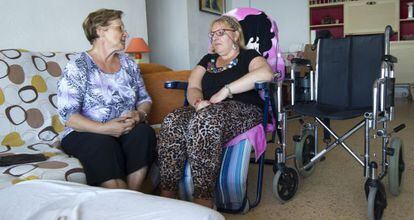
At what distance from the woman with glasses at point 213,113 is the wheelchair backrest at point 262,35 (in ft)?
0.82

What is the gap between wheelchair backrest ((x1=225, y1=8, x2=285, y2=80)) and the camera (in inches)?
95.9

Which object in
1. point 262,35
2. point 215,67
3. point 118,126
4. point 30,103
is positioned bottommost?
point 118,126

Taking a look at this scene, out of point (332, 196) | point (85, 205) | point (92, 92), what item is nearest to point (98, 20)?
point (92, 92)

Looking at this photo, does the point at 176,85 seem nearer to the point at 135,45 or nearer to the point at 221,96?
the point at 221,96

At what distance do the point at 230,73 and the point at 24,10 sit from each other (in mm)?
1728

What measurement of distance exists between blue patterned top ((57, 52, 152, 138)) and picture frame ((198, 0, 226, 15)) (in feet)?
11.9

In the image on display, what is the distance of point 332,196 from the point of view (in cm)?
208

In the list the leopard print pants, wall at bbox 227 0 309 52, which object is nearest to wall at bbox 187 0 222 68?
wall at bbox 227 0 309 52

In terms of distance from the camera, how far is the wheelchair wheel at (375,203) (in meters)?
1.63

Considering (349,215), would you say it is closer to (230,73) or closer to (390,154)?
(390,154)

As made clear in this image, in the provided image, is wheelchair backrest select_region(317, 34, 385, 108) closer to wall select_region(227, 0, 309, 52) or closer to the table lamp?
the table lamp

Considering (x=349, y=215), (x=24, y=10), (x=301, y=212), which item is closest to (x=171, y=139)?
(x=301, y=212)

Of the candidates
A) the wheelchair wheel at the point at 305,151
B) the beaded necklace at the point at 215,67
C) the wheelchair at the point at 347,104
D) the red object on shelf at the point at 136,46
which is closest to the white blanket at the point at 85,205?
the wheelchair at the point at 347,104

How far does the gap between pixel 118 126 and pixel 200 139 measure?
0.37 metres
